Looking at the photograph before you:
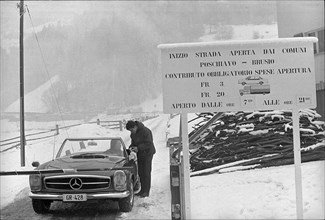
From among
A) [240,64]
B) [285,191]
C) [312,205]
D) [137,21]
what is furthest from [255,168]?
[137,21]

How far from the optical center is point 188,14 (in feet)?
12.0

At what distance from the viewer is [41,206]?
342cm

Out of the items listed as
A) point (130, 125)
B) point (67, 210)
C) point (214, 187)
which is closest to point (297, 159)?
point (214, 187)

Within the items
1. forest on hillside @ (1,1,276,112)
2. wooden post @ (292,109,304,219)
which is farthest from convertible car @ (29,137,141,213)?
wooden post @ (292,109,304,219)

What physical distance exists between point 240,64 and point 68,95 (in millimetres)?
1589

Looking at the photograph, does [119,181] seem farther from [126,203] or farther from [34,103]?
[34,103]

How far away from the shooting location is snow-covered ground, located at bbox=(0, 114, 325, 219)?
344 centimetres

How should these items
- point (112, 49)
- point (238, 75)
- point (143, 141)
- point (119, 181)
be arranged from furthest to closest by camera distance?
point (112, 49) < point (143, 141) < point (119, 181) < point (238, 75)

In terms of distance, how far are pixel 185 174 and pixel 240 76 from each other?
38.0 inches

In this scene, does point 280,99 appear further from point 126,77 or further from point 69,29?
point 69,29

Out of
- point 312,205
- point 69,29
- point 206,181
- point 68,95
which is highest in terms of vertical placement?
point 69,29

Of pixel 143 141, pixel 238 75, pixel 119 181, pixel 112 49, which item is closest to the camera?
pixel 238 75

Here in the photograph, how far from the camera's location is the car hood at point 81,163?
11.1 ft

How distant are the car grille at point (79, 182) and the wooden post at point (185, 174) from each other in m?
0.66
